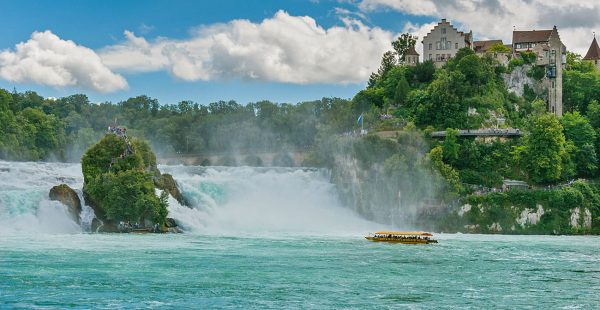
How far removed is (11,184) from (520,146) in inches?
1784

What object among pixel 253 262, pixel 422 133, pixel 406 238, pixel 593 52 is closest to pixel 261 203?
pixel 422 133

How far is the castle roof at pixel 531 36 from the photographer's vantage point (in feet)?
335

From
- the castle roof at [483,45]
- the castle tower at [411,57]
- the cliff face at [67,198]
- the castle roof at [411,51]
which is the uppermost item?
the castle roof at [483,45]

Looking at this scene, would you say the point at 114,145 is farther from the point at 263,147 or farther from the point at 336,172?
the point at 263,147

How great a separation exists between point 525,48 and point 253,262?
66.0 m

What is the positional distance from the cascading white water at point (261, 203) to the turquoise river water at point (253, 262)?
199 mm

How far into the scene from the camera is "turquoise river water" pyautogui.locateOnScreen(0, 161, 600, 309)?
35781mm

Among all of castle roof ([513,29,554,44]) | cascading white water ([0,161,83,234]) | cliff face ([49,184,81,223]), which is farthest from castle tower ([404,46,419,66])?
cliff face ([49,184,81,223])

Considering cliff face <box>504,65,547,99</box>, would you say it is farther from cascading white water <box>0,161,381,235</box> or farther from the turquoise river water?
the turquoise river water

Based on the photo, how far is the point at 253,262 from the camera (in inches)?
1829

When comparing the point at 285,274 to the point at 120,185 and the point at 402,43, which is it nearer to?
the point at 120,185

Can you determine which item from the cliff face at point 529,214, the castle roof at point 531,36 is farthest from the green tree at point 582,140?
the castle roof at point 531,36

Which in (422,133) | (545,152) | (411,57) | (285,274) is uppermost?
(411,57)

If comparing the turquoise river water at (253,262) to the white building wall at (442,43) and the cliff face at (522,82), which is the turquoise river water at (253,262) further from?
the white building wall at (442,43)
